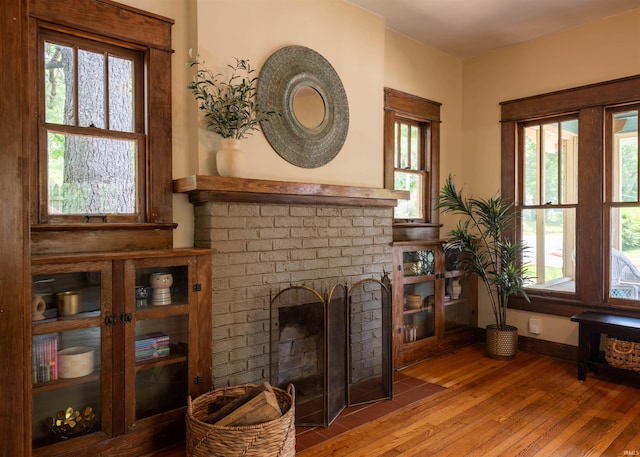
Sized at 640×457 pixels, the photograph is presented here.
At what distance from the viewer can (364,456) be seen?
2.44 meters

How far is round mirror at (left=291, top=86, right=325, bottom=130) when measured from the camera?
125 inches

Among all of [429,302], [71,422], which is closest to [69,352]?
[71,422]

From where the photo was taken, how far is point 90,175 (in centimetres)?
251

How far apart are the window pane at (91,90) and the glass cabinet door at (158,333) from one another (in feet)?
2.90

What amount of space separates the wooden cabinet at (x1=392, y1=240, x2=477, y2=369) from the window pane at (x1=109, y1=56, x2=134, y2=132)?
7.61 feet

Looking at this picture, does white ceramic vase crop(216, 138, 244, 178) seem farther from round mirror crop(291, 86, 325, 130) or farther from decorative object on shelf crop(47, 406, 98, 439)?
decorative object on shelf crop(47, 406, 98, 439)

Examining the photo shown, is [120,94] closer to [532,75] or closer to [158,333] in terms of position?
[158,333]

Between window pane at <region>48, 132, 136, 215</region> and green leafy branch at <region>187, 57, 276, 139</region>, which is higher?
green leafy branch at <region>187, 57, 276, 139</region>

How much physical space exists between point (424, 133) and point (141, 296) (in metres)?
3.27

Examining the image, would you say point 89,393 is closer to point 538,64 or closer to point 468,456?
point 468,456

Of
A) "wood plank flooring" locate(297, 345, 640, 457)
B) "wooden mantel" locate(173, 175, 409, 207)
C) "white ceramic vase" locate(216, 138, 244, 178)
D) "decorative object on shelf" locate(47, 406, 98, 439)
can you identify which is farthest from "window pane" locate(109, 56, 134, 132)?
"wood plank flooring" locate(297, 345, 640, 457)

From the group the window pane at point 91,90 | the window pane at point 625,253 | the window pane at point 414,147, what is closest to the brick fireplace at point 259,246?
the window pane at point 91,90

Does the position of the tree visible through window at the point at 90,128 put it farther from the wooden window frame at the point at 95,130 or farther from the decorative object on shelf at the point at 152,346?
the decorative object on shelf at the point at 152,346

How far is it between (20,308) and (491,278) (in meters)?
4.32
